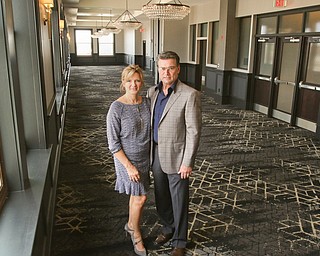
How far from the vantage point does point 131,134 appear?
2.68m

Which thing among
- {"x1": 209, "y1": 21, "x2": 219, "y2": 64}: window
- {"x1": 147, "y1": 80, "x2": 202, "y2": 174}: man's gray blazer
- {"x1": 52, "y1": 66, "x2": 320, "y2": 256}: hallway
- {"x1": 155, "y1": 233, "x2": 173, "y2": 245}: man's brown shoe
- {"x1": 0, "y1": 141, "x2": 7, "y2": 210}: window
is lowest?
{"x1": 52, "y1": 66, "x2": 320, "y2": 256}: hallway

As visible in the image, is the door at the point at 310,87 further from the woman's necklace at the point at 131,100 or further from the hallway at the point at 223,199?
the woman's necklace at the point at 131,100

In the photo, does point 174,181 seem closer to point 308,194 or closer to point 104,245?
point 104,245

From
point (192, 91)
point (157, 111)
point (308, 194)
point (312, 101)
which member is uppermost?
point (192, 91)

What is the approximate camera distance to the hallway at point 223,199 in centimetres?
322

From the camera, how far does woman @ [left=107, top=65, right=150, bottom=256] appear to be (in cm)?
265

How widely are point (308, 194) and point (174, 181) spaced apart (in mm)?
2428

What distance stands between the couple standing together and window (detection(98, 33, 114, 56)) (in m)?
27.8

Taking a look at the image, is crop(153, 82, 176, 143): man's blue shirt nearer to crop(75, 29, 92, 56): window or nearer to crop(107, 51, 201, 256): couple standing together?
crop(107, 51, 201, 256): couple standing together

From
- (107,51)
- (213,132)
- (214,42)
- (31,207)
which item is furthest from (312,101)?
(107,51)

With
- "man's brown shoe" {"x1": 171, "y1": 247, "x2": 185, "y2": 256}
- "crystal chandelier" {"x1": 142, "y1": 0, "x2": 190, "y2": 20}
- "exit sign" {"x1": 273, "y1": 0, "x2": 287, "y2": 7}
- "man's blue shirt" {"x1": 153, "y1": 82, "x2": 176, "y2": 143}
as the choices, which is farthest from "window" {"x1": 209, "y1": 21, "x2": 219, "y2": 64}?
"man's brown shoe" {"x1": 171, "y1": 247, "x2": 185, "y2": 256}

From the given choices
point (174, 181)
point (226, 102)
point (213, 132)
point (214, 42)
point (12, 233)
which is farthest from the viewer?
point (214, 42)

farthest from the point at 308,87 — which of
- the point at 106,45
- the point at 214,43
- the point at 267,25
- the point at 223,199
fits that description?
the point at 106,45

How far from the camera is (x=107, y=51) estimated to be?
29.6 m
